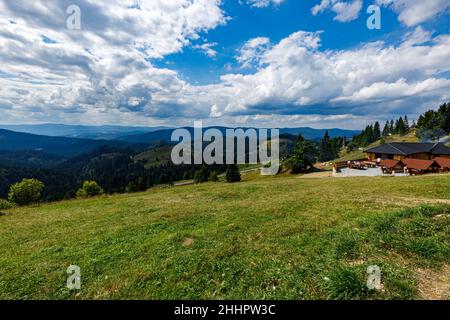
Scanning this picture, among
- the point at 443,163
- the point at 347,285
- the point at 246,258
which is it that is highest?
the point at 443,163

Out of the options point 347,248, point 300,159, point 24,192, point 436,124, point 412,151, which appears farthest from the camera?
point 436,124

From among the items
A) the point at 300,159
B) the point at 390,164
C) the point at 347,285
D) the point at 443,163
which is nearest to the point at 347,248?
Result: the point at 347,285

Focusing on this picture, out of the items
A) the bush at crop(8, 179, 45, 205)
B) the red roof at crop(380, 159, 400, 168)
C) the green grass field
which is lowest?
the bush at crop(8, 179, 45, 205)

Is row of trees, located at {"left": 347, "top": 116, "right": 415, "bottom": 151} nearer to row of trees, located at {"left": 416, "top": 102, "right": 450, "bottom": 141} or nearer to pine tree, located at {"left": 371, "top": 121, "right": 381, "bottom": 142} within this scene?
pine tree, located at {"left": 371, "top": 121, "right": 381, "bottom": 142}

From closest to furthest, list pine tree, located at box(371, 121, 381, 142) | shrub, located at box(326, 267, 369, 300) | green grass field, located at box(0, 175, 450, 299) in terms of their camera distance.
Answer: shrub, located at box(326, 267, 369, 300)
green grass field, located at box(0, 175, 450, 299)
pine tree, located at box(371, 121, 381, 142)

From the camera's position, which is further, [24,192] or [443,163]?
[24,192]

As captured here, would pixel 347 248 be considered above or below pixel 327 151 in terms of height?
below

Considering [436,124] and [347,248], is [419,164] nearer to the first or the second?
[347,248]

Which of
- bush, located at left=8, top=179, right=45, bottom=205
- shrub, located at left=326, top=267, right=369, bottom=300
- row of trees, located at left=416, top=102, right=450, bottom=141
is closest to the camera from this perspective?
shrub, located at left=326, top=267, right=369, bottom=300

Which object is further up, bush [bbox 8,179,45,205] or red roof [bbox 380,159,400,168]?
red roof [bbox 380,159,400,168]

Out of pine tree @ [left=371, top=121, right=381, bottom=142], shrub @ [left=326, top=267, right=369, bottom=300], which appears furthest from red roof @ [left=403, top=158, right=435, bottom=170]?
pine tree @ [left=371, top=121, right=381, bottom=142]
